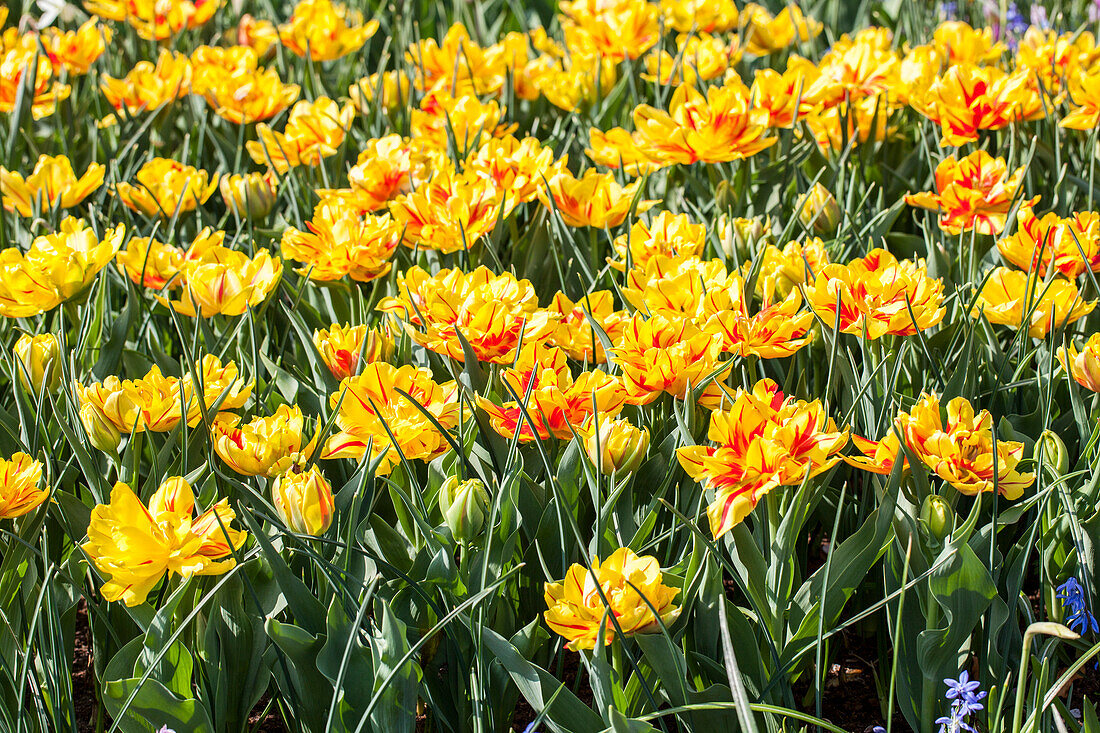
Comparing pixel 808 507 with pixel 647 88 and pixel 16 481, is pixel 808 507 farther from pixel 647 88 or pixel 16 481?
pixel 647 88

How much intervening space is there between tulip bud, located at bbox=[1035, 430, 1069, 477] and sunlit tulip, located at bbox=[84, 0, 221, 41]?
2.20 m

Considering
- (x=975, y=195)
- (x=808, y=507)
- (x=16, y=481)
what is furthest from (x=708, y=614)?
(x=975, y=195)

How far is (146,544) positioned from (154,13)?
79.2 inches

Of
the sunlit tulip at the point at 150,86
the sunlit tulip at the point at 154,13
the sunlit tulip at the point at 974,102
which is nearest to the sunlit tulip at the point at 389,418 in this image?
the sunlit tulip at the point at 974,102

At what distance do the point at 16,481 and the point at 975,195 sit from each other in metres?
1.16

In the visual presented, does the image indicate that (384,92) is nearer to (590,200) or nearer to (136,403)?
(590,200)

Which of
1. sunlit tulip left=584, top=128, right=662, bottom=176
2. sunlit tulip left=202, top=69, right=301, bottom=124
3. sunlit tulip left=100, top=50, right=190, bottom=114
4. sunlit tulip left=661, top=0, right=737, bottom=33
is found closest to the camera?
sunlit tulip left=584, top=128, right=662, bottom=176

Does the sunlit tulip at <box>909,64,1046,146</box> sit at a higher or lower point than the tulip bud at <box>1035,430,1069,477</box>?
higher

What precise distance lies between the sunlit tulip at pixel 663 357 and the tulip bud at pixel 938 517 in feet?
0.72

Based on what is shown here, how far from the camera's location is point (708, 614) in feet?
2.95

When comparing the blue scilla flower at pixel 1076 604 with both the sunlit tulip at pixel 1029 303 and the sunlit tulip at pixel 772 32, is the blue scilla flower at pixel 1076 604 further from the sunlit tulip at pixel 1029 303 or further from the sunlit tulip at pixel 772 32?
the sunlit tulip at pixel 772 32

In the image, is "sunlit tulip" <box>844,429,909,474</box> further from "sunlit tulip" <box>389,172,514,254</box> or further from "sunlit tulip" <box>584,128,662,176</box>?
"sunlit tulip" <box>584,128,662,176</box>

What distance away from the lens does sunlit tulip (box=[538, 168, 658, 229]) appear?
137 centimetres

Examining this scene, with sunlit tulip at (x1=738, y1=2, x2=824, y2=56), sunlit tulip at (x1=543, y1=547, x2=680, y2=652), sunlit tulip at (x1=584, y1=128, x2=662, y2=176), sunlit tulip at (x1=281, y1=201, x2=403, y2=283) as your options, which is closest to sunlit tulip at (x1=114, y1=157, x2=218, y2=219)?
sunlit tulip at (x1=281, y1=201, x2=403, y2=283)
